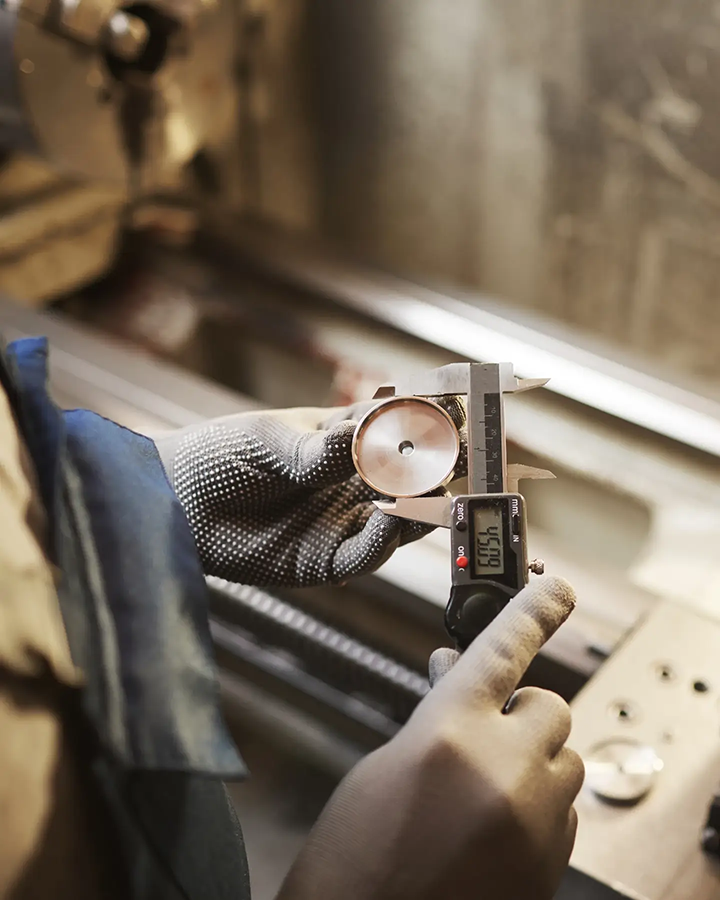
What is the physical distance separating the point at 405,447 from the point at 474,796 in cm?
25

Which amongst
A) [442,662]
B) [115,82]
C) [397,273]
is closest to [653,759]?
[442,662]

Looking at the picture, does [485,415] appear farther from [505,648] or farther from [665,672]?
[665,672]

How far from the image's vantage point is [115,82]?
1.58 meters

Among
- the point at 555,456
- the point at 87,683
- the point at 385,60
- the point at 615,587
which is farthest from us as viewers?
the point at 385,60

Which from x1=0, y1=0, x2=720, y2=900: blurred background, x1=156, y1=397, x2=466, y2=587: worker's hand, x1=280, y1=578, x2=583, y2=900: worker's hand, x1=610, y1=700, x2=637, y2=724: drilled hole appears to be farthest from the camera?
x1=0, y1=0, x2=720, y2=900: blurred background

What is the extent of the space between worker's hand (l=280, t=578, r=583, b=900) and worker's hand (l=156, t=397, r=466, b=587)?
0.43ft

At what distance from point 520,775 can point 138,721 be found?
0.90 feet

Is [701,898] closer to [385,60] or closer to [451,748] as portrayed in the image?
[451,748]

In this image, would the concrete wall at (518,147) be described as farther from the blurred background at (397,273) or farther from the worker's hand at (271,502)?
the worker's hand at (271,502)

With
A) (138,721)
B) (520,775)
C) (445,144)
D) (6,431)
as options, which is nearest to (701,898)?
(520,775)

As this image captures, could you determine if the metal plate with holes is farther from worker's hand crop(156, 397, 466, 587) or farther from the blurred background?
worker's hand crop(156, 397, 466, 587)

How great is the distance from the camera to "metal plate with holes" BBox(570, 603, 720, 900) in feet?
2.75

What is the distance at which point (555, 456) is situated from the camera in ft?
4.78

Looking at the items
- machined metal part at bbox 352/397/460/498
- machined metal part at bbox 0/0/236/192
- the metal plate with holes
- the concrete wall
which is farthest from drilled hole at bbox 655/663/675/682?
machined metal part at bbox 0/0/236/192
